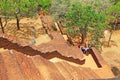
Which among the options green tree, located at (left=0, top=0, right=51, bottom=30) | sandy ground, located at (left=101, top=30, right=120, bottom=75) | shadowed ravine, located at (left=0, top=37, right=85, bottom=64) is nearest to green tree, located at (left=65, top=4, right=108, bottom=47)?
sandy ground, located at (left=101, top=30, right=120, bottom=75)

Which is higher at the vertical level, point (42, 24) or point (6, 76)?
point (6, 76)

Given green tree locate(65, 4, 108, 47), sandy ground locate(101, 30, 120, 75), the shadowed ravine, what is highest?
the shadowed ravine

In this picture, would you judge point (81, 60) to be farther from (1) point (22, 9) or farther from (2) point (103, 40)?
(2) point (103, 40)

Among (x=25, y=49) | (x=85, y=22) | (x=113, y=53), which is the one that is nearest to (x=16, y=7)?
(x=85, y=22)

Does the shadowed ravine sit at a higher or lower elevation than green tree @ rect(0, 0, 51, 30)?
higher

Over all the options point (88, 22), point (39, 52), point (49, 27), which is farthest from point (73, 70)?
point (49, 27)

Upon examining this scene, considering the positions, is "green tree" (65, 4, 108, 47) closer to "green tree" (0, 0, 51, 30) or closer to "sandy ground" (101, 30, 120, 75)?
"sandy ground" (101, 30, 120, 75)
